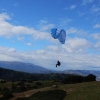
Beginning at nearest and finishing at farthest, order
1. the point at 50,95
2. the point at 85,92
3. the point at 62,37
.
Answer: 1. the point at 85,92
2. the point at 50,95
3. the point at 62,37

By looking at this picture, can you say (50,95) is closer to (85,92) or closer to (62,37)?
(85,92)

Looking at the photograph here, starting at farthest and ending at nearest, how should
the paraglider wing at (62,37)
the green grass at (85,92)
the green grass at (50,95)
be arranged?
the paraglider wing at (62,37) < the green grass at (50,95) < the green grass at (85,92)

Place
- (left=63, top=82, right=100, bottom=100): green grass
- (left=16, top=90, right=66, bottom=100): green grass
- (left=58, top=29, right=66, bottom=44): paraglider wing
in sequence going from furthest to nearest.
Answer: (left=58, top=29, right=66, bottom=44): paraglider wing → (left=16, top=90, right=66, bottom=100): green grass → (left=63, top=82, right=100, bottom=100): green grass

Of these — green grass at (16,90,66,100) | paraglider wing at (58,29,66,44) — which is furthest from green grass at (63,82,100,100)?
paraglider wing at (58,29,66,44)

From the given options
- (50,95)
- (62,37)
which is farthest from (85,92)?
(62,37)

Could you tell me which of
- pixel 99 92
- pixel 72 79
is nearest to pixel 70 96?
pixel 99 92

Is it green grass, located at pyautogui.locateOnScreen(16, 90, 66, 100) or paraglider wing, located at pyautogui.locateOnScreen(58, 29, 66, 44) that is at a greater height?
paraglider wing, located at pyautogui.locateOnScreen(58, 29, 66, 44)

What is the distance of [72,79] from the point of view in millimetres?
64375

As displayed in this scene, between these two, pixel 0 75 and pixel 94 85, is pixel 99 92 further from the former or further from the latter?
pixel 0 75

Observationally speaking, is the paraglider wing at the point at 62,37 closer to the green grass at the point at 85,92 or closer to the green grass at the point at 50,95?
the green grass at the point at 50,95

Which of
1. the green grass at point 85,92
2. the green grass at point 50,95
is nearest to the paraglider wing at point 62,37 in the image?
the green grass at point 50,95

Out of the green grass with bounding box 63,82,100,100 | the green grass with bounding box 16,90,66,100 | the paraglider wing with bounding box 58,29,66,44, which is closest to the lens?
the green grass with bounding box 63,82,100,100

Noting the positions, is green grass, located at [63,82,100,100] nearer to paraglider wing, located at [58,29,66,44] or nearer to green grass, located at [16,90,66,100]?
green grass, located at [16,90,66,100]

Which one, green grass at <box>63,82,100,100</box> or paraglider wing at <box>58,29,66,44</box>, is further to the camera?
paraglider wing at <box>58,29,66,44</box>
